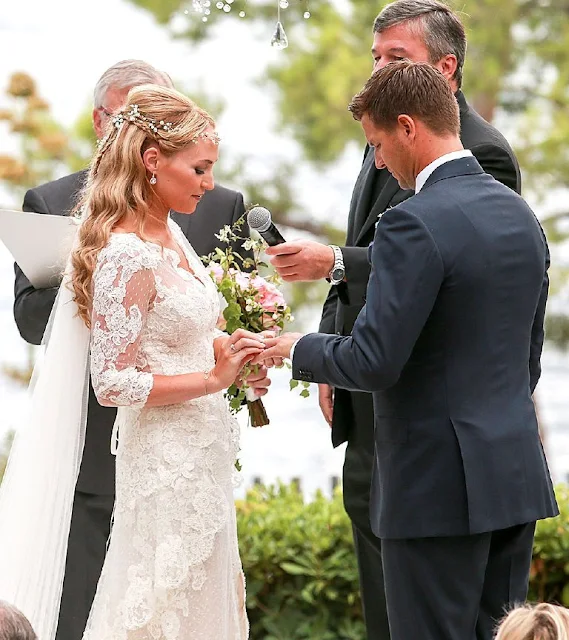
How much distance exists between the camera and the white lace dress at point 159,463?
3289 mm

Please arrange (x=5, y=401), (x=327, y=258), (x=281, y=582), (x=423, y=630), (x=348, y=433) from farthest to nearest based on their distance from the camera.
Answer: (x=5, y=401) < (x=281, y=582) < (x=348, y=433) < (x=327, y=258) < (x=423, y=630)

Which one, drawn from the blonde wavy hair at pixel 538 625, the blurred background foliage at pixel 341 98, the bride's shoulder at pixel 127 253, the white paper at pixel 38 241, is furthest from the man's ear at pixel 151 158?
the blurred background foliage at pixel 341 98

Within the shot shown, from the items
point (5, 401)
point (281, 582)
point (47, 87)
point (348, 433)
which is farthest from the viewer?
point (5, 401)

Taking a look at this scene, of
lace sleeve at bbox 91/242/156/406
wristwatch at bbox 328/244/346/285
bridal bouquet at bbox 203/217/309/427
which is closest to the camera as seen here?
lace sleeve at bbox 91/242/156/406

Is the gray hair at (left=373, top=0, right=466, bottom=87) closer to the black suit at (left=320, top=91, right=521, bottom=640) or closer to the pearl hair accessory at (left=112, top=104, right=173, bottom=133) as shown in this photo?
the black suit at (left=320, top=91, right=521, bottom=640)

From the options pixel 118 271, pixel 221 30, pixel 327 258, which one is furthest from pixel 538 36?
pixel 118 271

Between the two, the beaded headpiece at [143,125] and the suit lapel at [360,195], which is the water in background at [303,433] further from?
the beaded headpiece at [143,125]

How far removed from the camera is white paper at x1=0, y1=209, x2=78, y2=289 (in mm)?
3639

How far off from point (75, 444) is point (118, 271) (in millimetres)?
666

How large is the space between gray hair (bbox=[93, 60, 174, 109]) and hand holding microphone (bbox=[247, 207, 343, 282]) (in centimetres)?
89

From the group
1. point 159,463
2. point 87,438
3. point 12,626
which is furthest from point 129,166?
point 12,626

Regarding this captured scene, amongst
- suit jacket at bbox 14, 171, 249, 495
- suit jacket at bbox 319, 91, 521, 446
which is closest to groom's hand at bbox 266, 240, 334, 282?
suit jacket at bbox 319, 91, 521, 446

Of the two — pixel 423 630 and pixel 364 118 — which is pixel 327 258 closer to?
pixel 364 118

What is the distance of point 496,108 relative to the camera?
781cm
